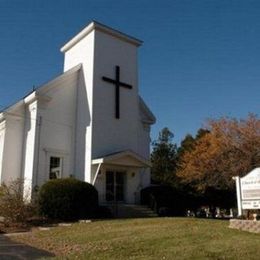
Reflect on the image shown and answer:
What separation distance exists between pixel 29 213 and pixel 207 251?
1210 centimetres

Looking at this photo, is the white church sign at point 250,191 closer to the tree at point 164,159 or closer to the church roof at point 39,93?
the church roof at point 39,93

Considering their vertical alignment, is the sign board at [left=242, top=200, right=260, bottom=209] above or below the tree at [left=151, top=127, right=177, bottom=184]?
below

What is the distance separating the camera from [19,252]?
37.1 ft

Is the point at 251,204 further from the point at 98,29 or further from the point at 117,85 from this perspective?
the point at 98,29

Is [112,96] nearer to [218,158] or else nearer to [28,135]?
[28,135]

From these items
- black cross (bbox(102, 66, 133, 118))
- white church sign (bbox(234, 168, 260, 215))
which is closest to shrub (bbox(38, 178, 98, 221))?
black cross (bbox(102, 66, 133, 118))

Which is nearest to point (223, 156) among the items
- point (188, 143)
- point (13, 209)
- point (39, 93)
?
point (188, 143)

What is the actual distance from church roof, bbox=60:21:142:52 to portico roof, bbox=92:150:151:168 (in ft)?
25.6

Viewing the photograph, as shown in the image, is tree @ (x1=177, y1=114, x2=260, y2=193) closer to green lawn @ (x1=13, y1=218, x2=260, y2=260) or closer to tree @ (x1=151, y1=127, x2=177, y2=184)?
tree @ (x1=151, y1=127, x2=177, y2=184)

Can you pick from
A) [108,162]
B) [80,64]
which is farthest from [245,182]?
[80,64]

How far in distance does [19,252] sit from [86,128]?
1339cm

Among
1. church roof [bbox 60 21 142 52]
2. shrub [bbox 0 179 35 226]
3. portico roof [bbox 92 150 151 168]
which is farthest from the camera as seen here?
church roof [bbox 60 21 142 52]

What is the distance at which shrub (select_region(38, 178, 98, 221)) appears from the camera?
19953 mm

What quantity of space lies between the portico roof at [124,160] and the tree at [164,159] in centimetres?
1489
